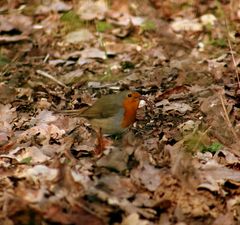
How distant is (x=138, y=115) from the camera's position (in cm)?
550

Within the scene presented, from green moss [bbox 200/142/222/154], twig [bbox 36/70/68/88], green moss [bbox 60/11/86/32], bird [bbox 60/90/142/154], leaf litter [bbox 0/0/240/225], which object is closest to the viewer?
leaf litter [bbox 0/0/240/225]

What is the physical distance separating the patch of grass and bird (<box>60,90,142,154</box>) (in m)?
2.74

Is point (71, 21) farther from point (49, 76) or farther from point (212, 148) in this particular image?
point (212, 148)

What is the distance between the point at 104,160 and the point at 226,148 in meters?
1.17

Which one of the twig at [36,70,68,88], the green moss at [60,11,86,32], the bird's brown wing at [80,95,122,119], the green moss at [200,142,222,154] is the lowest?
the green moss at [60,11,86,32]

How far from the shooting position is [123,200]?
350 centimetres

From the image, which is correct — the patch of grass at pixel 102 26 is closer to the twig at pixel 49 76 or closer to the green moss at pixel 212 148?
the twig at pixel 49 76

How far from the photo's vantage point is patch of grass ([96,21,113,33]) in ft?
25.3

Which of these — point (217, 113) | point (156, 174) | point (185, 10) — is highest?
point (156, 174)

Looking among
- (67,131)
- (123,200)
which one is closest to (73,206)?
(123,200)

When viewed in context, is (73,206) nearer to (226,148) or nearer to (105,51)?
(226,148)

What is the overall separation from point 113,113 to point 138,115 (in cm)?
56

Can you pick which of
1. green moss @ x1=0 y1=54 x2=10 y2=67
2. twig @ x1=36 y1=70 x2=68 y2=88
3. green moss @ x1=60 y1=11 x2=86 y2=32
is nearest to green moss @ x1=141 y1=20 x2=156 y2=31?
green moss @ x1=60 y1=11 x2=86 y2=32

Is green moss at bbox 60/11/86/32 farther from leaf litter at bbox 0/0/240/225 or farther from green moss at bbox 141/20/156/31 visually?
green moss at bbox 141/20/156/31
